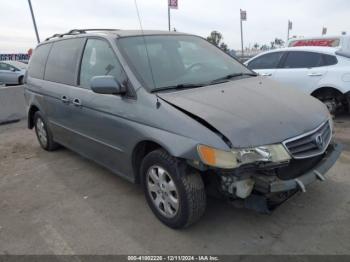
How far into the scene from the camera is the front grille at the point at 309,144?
9.08 feet

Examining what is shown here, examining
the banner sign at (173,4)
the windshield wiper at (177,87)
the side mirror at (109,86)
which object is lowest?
the windshield wiper at (177,87)

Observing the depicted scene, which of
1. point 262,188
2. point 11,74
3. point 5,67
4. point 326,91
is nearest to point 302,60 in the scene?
point 326,91

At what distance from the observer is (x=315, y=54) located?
716 cm

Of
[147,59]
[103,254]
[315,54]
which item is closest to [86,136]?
[147,59]

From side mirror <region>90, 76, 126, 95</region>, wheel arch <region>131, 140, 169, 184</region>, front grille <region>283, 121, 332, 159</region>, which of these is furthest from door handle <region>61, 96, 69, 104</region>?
front grille <region>283, 121, 332, 159</region>

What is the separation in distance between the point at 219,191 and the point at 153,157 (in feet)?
2.17

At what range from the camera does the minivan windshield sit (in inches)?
135

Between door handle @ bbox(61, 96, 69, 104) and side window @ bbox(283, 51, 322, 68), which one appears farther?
side window @ bbox(283, 51, 322, 68)

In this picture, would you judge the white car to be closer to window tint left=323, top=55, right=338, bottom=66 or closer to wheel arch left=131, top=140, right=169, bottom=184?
window tint left=323, top=55, right=338, bottom=66

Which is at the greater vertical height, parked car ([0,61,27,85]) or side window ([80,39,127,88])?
side window ([80,39,127,88])

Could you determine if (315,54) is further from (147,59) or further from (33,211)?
(33,211)

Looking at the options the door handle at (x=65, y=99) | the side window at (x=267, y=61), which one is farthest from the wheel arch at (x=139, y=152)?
the side window at (x=267, y=61)

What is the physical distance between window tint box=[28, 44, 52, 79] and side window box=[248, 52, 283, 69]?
481 cm

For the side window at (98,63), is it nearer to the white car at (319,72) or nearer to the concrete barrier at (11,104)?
the white car at (319,72)
